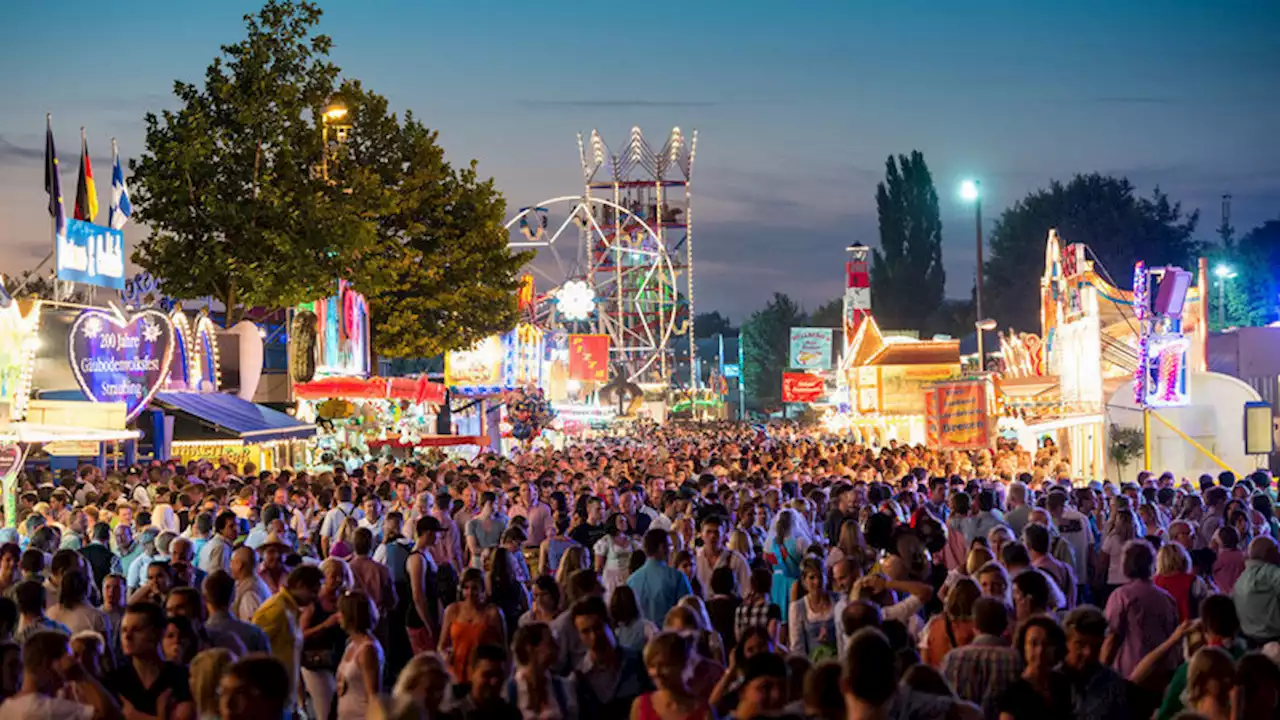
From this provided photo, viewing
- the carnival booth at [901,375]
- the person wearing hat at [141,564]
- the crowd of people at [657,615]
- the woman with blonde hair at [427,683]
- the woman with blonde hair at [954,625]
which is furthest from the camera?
the carnival booth at [901,375]

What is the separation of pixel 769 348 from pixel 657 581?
124 meters

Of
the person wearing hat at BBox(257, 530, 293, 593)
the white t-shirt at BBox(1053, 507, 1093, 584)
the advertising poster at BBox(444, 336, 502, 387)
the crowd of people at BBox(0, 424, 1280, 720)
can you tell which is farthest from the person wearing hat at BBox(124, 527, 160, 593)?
the advertising poster at BBox(444, 336, 502, 387)

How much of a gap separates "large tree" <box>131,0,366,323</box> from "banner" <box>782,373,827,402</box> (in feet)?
126

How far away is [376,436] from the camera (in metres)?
36.4

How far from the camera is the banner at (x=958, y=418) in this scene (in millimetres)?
28672

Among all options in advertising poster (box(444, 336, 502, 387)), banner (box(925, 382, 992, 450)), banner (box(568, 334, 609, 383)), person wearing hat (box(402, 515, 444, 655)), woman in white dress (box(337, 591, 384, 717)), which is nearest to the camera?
woman in white dress (box(337, 591, 384, 717))

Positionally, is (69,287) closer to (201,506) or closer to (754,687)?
(201,506)

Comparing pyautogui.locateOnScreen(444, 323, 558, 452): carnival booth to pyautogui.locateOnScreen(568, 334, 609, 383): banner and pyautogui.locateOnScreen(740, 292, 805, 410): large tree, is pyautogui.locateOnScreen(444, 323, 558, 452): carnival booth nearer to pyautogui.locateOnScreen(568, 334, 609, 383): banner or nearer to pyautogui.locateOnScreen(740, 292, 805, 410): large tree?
pyautogui.locateOnScreen(568, 334, 609, 383): banner

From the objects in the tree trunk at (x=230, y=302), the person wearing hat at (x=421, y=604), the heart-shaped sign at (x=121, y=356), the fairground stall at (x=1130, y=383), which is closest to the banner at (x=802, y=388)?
the fairground stall at (x=1130, y=383)

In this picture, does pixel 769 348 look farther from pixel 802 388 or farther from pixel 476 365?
pixel 476 365

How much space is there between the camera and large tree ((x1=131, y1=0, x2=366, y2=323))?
109ft

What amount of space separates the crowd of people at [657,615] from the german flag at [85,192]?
A: 1067cm

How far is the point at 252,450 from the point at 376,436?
19.1ft

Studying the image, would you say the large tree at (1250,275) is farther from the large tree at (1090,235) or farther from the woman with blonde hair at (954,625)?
the woman with blonde hair at (954,625)
